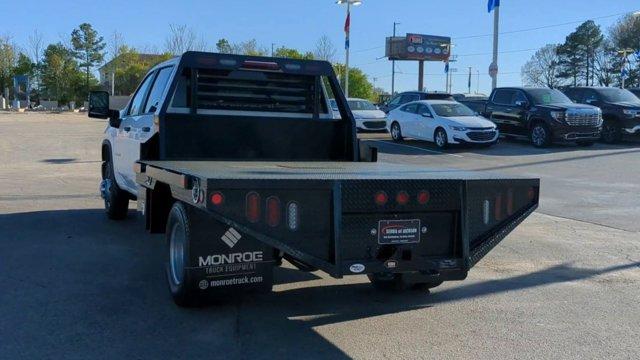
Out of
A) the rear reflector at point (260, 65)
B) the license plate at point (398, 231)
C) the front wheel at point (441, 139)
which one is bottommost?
the license plate at point (398, 231)

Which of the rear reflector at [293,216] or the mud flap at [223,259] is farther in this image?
the mud flap at [223,259]

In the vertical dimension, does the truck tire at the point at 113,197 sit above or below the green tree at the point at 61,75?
below

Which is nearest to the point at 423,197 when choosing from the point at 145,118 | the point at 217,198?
the point at 217,198

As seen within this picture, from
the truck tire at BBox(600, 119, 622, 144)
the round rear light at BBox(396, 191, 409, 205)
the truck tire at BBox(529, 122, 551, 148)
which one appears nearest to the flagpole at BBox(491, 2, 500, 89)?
the truck tire at BBox(600, 119, 622, 144)

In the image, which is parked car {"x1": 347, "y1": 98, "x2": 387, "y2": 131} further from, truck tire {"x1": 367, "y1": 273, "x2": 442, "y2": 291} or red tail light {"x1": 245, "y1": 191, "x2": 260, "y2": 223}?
red tail light {"x1": 245, "y1": 191, "x2": 260, "y2": 223}

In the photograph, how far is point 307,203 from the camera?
4148 mm

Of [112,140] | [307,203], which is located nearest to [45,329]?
[307,203]

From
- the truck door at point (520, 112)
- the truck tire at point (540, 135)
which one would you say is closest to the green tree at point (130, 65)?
the truck door at point (520, 112)

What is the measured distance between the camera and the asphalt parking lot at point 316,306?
446cm

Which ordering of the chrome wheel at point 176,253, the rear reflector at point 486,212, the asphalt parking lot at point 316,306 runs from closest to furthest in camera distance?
the asphalt parking lot at point 316,306 < the rear reflector at point 486,212 < the chrome wheel at point 176,253

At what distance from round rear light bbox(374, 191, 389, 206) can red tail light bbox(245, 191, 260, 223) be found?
0.80 metres

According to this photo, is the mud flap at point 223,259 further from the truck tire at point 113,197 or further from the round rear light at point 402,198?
the truck tire at point 113,197

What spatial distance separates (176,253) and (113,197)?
375 centimetres

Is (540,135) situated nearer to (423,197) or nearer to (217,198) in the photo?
(423,197)
